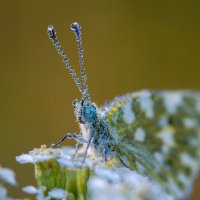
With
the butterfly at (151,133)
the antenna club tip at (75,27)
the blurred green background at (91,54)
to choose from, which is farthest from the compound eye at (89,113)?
the blurred green background at (91,54)

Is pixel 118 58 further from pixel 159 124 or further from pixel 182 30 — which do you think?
pixel 159 124

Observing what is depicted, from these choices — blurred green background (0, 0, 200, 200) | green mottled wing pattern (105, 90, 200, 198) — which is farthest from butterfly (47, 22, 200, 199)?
blurred green background (0, 0, 200, 200)

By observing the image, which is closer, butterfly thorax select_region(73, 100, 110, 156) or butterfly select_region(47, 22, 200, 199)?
butterfly select_region(47, 22, 200, 199)

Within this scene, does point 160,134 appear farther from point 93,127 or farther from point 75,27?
point 75,27

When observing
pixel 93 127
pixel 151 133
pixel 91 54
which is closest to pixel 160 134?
pixel 151 133

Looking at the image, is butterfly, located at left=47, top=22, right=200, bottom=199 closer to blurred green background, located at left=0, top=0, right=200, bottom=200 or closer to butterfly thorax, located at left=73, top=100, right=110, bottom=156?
butterfly thorax, located at left=73, top=100, right=110, bottom=156

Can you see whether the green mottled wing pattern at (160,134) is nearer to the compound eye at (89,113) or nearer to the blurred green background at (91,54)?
the compound eye at (89,113)
